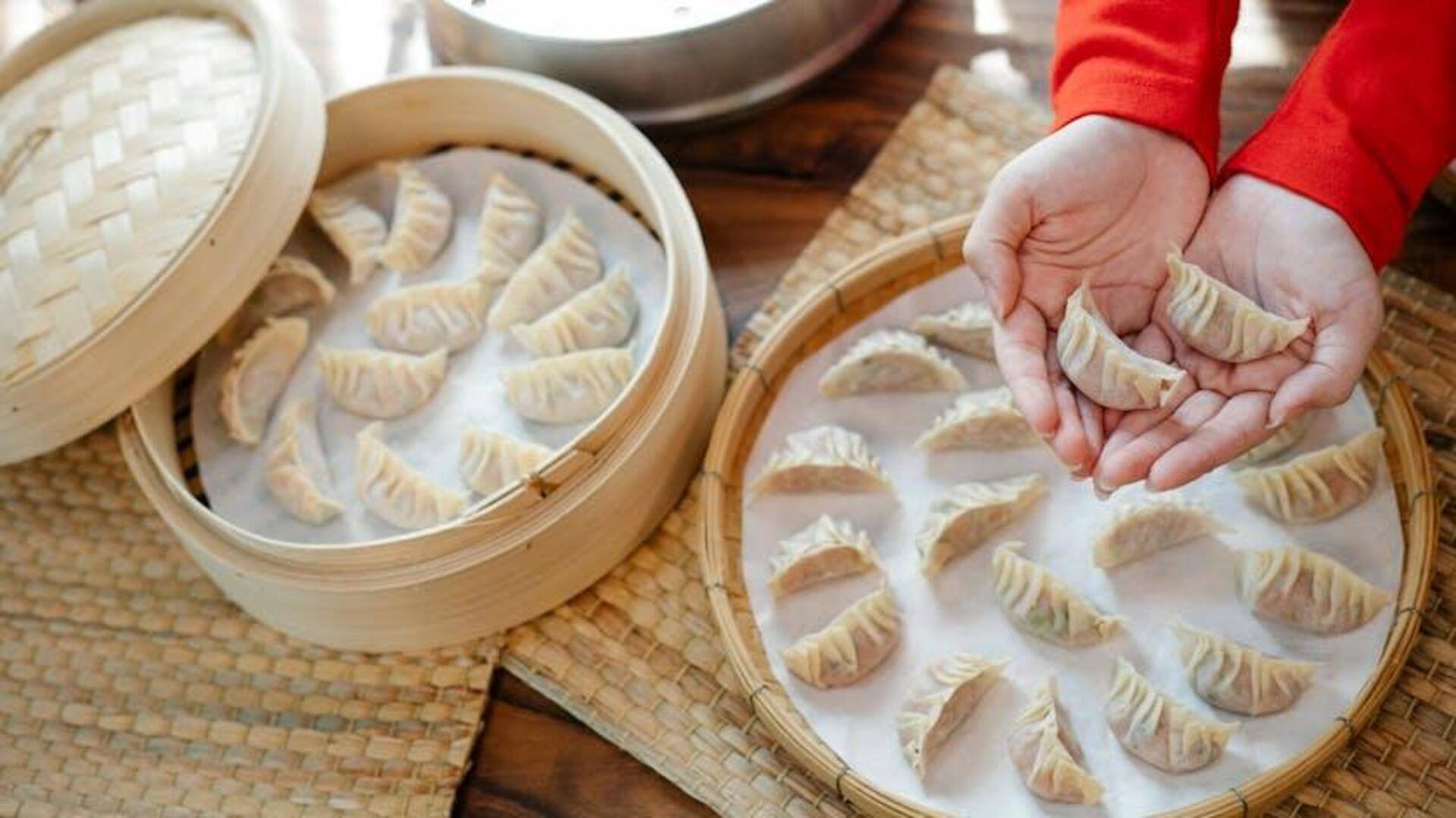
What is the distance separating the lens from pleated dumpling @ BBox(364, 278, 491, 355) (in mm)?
2203

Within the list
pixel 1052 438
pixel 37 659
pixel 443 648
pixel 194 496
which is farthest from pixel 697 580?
pixel 37 659

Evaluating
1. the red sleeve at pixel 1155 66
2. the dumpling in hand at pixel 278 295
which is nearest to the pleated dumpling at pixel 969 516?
the red sleeve at pixel 1155 66

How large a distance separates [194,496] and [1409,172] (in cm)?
165

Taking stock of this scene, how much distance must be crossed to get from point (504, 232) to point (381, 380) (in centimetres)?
30

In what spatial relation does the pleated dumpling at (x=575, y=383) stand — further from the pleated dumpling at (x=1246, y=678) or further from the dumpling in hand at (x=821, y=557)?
the pleated dumpling at (x=1246, y=678)

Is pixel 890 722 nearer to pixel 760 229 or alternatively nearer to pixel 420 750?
pixel 420 750

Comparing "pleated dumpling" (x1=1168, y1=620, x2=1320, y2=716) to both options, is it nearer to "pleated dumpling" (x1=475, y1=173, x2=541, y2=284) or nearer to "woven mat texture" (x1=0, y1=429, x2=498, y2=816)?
"woven mat texture" (x1=0, y1=429, x2=498, y2=816)

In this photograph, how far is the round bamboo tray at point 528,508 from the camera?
1.85m

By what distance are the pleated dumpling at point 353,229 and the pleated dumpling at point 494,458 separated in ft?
1.30

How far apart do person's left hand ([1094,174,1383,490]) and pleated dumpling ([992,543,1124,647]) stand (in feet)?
0.66

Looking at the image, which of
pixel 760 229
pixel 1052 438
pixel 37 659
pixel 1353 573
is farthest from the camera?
pixel 760 229

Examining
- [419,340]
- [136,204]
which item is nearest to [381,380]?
[419,340]

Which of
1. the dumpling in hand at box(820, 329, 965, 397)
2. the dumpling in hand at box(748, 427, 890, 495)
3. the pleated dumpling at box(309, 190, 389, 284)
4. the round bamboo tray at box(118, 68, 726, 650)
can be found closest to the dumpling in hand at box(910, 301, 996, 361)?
the dumpling in hand at box(820, 329, 965, 397)

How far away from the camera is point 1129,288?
1.82 m
